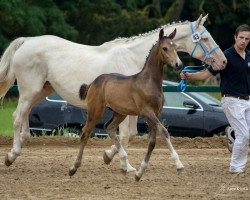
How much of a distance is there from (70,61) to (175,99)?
5.12 m

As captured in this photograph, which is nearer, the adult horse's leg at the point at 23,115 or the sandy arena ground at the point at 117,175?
the sandy arena ground at the point at 117,175

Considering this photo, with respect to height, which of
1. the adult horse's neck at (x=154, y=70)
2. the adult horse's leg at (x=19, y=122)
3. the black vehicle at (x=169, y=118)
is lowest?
the black vehicle at (x=169, y=118)

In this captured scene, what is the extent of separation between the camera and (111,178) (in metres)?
11.5

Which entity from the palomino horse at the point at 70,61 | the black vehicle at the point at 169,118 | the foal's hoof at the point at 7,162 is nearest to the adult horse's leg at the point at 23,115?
the palomino horse at the point at 70,61

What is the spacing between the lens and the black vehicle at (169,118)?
58.0 feet

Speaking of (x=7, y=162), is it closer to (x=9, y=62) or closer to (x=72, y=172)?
(x=72, y=172)

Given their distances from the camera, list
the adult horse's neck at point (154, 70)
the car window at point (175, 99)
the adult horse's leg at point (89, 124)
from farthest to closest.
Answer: the car window at point (175, 99)
the adult horse's leg at point (89, 124)
the adult horse's neck at point (154, 70)

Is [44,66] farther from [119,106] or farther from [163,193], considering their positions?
[163,193]

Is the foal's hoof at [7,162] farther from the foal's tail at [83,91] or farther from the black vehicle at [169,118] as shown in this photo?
the black vehicle at [169,118]

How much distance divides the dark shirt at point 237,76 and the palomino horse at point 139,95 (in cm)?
108

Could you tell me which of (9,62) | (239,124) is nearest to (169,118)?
(9,62)

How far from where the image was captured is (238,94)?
38.3 feet

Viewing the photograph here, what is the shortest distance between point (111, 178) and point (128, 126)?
1.22m

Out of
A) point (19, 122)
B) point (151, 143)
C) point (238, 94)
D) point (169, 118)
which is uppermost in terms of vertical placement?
point (238, 94)
